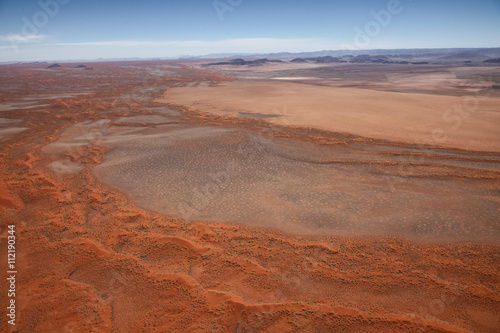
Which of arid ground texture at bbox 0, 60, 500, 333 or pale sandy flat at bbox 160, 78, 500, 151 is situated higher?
pale sandy flat at bbox 160, 78, 500, 151

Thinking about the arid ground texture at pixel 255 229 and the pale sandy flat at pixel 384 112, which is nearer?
the arid ground texture at pixel 255 229

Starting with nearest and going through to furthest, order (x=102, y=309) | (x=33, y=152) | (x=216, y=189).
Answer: (x=102, y=309), (x=216, y=189), (x=33, y=152)

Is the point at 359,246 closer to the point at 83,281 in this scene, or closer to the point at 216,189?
the point at 216,189

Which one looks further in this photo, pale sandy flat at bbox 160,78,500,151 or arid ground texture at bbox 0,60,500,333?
pale sandy flat at bbox 160,78,500,151

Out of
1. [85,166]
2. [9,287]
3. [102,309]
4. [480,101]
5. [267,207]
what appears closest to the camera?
[102,309]

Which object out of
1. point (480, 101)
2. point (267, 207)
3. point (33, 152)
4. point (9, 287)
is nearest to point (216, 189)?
point (267, 207)

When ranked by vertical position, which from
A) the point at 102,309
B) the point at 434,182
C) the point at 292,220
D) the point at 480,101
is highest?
the point at 480,101
